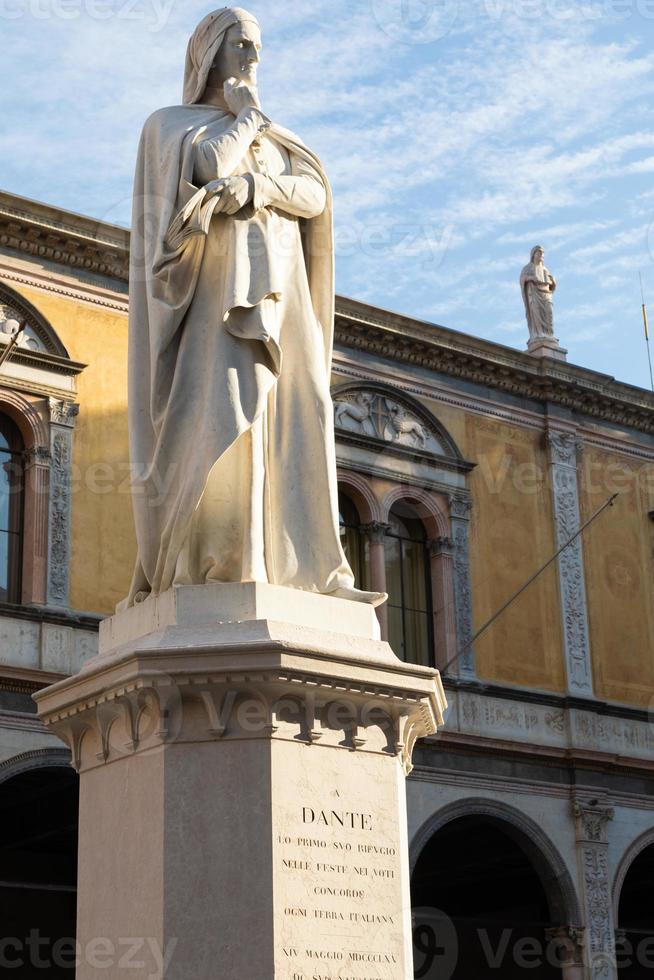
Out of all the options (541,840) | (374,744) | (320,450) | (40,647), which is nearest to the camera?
(374,744)

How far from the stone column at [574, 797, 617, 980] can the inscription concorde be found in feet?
45.2

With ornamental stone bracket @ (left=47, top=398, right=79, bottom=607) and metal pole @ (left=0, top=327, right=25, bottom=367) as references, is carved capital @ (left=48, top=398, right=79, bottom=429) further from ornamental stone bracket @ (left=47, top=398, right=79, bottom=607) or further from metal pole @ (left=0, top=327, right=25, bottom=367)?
metal pole @ (left=0, top=327, right=25, bottom=367)

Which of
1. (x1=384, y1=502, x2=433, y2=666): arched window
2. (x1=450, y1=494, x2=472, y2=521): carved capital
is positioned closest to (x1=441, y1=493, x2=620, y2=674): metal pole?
(x1=384, y1=502, x2=433, y2=666): arched window

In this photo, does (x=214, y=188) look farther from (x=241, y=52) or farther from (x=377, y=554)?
(x=377, y=554)

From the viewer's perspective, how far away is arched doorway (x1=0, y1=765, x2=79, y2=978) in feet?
54.1

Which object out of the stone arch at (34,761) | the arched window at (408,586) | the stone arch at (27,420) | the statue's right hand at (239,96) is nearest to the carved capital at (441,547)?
the arched window at (408,586)

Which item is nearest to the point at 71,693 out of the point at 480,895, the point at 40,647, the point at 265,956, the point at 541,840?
the point at 265,956

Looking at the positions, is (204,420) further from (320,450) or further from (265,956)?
(265,956)

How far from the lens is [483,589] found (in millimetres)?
18438

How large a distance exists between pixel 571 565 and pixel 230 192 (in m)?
15.0

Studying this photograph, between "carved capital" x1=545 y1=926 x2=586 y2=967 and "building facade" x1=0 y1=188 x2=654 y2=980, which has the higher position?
"building facade" x1=0 y1=188 x2=654 y2=980

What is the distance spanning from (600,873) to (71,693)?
14345 mm

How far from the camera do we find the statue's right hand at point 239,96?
5000mm

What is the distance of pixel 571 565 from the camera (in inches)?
760
